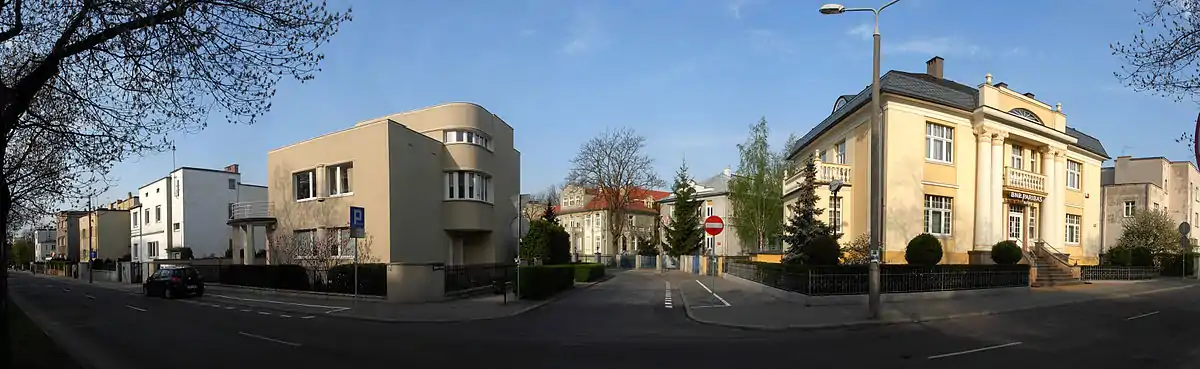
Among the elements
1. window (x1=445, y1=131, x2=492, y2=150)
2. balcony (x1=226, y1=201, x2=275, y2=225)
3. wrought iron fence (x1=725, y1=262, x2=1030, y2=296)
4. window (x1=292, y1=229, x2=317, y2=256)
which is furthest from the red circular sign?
balcony (x1=226, y1=201, x2=275, y2=225)

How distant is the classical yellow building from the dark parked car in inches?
1059

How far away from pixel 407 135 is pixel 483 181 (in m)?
5.85

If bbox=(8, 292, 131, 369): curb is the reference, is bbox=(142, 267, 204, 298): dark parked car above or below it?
below

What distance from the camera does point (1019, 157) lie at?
108ft

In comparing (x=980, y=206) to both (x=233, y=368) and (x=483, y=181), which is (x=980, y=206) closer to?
(x=483, y=181)

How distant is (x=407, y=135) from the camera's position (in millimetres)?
29344

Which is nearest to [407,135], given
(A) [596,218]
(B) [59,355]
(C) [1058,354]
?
(B) [59,355]

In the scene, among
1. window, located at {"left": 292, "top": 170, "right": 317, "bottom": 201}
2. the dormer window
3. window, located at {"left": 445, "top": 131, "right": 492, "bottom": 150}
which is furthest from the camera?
window, located at {"left": 445, "top": 131, "right": 492, "bottom": 150}

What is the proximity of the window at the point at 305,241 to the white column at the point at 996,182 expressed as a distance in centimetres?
2905

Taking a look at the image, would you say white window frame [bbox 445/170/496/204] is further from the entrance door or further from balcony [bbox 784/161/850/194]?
the entrance door

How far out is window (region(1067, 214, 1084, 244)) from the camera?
3678cm

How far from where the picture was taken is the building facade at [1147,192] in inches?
1993

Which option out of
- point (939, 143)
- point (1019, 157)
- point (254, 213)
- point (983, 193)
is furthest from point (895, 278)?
point (254, 213)

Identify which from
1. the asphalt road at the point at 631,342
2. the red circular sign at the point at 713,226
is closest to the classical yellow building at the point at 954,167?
the red circular sign at the point at 713,226
